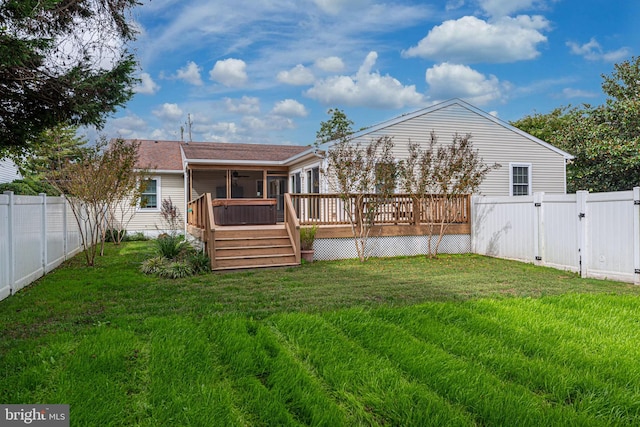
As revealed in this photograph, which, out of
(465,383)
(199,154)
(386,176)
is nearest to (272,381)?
(465,383)

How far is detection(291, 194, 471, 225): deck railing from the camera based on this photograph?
1103 cm

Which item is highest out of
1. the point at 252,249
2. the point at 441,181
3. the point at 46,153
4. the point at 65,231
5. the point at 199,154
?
the point at 199,154

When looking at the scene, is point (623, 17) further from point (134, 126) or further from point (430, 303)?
point (134, 126)

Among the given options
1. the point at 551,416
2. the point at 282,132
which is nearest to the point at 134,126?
the point at 282,132

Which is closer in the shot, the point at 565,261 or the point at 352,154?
the point at 565,261

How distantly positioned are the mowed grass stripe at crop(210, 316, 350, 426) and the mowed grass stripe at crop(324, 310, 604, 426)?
31.6 inches

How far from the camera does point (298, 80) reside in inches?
789

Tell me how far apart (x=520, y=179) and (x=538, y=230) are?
6.20 m

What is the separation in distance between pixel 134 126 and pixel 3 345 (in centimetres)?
2043

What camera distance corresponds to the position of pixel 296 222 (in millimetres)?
10039

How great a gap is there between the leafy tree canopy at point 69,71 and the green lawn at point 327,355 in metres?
2.91

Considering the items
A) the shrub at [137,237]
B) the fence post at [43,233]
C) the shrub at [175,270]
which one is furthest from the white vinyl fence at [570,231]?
the shrub at [137,237]

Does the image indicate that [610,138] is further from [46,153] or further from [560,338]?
[46,153]

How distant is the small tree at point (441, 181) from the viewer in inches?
427
